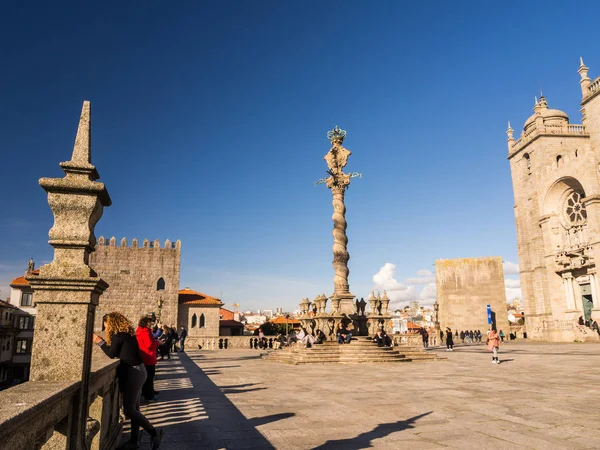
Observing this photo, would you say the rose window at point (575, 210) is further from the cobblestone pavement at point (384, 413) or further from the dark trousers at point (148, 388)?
the dark trousers at point (148, 388)

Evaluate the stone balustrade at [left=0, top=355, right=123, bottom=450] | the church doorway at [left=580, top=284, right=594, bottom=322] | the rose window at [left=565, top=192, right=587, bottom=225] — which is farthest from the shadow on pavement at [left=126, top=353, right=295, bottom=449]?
the rose window at [left=565, top=192, right=587, bottom=225]

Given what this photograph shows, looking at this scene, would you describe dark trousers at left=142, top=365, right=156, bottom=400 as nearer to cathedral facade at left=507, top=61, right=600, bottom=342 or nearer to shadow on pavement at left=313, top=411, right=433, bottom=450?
shadow on pavement at left=313, top=411, right=433, bottom=450

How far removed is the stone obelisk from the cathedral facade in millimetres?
18426

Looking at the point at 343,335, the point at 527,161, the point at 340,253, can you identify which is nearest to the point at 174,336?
the point at 343,335

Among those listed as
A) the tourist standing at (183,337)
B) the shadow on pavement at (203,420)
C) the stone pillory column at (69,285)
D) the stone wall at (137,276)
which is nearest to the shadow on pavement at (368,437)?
the shadow on pavement at (203,420)

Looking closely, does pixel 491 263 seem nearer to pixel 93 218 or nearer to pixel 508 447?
pixel 508 447

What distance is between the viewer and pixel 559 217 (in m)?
33.9

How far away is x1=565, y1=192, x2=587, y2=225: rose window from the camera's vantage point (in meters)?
32.2

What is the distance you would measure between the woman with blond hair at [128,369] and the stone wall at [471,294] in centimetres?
4273

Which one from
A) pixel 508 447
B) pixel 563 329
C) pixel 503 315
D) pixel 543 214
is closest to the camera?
pixel 508 447

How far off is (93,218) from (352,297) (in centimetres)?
1951

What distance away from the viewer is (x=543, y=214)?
34812 millimetres

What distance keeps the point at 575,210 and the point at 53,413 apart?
124 ft

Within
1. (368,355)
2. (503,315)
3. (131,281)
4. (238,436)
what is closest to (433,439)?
(238,436)
